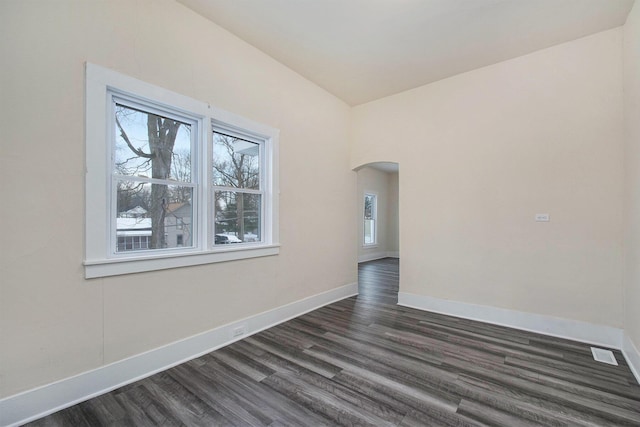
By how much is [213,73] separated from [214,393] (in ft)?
9.42

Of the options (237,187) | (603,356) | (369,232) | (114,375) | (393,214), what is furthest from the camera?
(393,214)

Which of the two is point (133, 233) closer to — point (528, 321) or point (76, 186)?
point (76, 186)

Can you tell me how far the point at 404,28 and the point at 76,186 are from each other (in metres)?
3.22

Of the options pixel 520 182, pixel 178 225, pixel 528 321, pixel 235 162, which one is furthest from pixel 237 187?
pixel 528 321

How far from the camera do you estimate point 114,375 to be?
2.15m

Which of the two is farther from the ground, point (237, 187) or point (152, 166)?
point (152, 166)

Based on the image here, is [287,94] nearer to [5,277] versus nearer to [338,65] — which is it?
[338,65]

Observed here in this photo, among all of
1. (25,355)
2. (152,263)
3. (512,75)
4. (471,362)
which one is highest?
(512,75)

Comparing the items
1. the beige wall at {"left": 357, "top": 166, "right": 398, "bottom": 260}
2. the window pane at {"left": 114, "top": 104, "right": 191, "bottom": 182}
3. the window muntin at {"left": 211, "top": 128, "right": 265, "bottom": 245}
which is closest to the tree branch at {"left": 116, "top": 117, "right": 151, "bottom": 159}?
the window pane at {"left": 114, "top": 104, "right": 191, "bottom": 182}

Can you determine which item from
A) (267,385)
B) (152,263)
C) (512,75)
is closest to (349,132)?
(512,75)

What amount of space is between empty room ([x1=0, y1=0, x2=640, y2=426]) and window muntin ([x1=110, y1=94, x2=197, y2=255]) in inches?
0.7

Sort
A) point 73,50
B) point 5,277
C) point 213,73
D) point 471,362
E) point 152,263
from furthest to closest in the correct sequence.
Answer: point 213,73 < point 471,362 < point 152,263 < point 73,50 < point 5,277

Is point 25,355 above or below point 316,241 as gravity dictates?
below

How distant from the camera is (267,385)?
2.20 m
